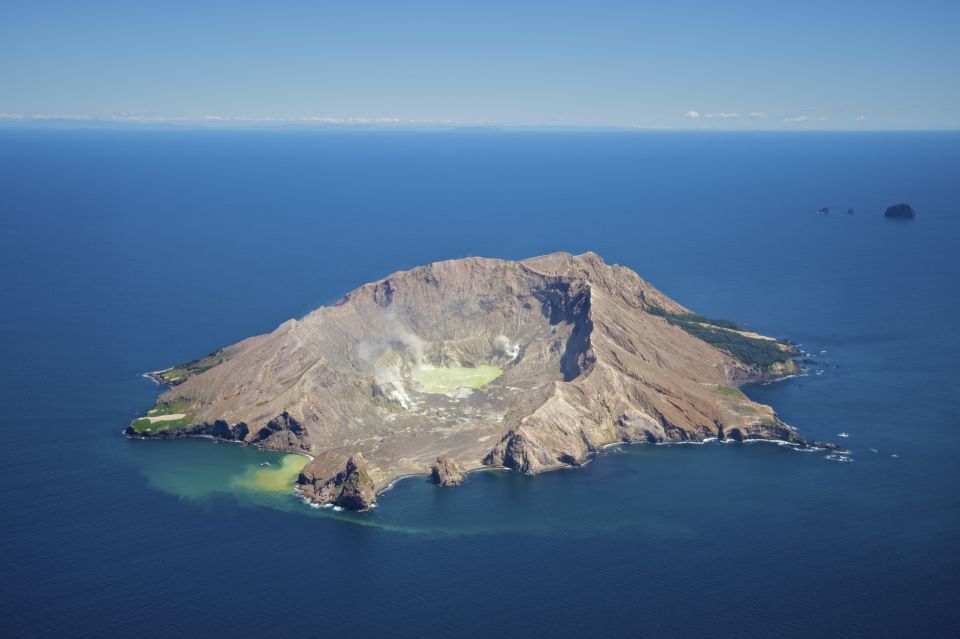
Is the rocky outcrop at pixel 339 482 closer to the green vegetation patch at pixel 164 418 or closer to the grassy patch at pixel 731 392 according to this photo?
the green vegetation patch at pixel 164 418

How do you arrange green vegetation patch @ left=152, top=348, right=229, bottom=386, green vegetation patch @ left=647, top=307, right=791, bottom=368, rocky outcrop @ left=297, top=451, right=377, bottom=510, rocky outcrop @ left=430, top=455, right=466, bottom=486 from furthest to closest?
green vegetation patch @ left=647, top=307, right=791, bottom=368 → green vegetation patch @ left=152, top=348, right=229, bottom=386 → rocky outcrop @ left=430, top=455, right=466, bottom=486 → rocky outcrop @ left=297, top=451, right=377, bottom=510

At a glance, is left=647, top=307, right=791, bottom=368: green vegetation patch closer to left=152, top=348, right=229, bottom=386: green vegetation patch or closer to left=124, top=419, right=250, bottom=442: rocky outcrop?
left=152, top=348, right=229, bottom=386: green vegetation patch

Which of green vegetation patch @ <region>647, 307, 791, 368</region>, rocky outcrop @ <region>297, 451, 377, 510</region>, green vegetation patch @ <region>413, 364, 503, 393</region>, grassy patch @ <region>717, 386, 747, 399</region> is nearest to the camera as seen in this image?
rocky outcrop @ <region>297, 451, 377, 510</region>

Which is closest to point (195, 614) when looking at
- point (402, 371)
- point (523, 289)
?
point (402, 371)

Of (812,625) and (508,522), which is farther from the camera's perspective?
(508,522)

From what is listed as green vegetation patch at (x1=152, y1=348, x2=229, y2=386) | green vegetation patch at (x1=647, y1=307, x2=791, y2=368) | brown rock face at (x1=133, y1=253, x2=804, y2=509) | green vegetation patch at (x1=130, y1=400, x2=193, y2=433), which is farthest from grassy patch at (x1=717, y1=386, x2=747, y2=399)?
green vegetation patch at (x1=130, y1=400, x2=193, y2=433)

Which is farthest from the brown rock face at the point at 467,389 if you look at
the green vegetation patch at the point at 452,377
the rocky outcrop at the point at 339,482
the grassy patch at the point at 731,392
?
the green vegetation patch at the point at 452,377

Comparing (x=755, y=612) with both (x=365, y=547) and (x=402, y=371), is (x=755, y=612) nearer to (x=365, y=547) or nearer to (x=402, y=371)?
(x=365, y=547)
